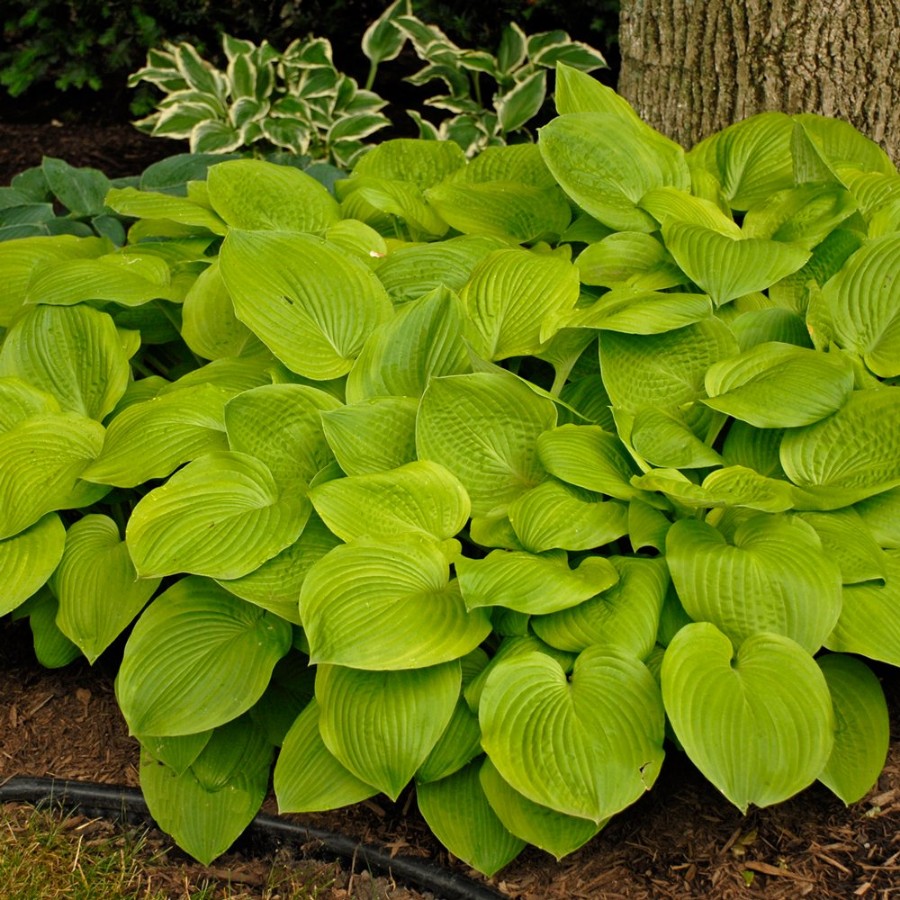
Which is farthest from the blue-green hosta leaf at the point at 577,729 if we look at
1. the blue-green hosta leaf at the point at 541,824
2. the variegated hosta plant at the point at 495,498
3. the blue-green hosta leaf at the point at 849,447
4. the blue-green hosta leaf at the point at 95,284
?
the blue-green hosta leaf at the point at 95,284

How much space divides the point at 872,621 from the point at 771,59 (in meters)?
1.92

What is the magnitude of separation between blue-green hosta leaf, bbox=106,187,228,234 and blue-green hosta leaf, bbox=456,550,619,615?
1.40 metres

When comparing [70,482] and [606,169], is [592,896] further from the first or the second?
[606,169]

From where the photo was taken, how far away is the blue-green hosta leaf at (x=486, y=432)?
93.7 inches

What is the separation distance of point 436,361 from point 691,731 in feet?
3.23

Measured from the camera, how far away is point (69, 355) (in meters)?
2.85

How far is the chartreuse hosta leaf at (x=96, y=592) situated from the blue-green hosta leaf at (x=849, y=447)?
4.55ft

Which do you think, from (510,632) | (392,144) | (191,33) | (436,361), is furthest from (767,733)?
(191,33)

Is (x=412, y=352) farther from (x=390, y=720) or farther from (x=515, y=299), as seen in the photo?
(x=390, y=720)

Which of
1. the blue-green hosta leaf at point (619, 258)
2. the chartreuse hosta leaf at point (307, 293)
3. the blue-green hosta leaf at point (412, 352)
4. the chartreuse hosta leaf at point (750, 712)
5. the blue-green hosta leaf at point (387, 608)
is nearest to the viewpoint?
the chartreuse hosta leaf at point (750, 712)

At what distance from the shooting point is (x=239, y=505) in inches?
93.4

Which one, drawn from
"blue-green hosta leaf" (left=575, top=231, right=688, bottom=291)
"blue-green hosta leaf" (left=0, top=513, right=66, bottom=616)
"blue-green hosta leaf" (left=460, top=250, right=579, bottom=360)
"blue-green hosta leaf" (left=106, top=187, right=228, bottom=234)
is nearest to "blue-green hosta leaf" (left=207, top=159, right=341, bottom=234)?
"blue-green hosta leaf" (left=106, top=187, right=228, bottom=234)

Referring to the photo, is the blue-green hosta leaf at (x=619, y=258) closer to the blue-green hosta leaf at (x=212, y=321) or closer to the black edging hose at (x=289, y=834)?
the blue-green hosta leaf at (x=212, y=321)

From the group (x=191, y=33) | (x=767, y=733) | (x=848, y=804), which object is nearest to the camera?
(x=767, y=733)
